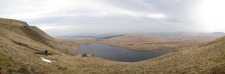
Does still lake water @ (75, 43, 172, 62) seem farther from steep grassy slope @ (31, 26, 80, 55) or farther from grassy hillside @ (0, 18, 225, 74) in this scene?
grassy hillside @ (0, 18, 225, 74)

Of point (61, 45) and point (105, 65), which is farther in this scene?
point (61, 45)

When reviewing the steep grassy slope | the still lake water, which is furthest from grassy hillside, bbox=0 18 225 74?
the steep grassy slope

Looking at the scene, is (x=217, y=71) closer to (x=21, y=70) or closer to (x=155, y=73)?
(x=155, y=73)

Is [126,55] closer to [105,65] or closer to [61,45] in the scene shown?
[105,65]

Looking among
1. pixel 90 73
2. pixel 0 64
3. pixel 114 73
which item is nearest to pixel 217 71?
pixel 114 73

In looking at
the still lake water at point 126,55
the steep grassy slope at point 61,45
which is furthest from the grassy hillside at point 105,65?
the steep grassy slope at point 61,45

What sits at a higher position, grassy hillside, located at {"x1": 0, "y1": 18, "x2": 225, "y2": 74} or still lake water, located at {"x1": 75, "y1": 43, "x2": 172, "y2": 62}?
grassy hillside, located at {"x1": 0, "y1": 18, "x2": 225, "y2": 74}

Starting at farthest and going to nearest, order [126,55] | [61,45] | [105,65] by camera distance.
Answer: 1. [61,45]
2. [126,55]
3. [105,65]

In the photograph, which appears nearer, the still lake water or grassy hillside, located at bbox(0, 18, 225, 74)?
grassy hillside, located at bbox(0, 18, 225, 74)

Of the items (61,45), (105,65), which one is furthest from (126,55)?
(61,45)

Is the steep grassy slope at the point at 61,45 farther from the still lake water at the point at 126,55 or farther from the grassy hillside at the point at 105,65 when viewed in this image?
the grassy hillside at the point at 105,65

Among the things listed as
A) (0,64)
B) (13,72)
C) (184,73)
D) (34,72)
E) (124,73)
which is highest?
(0,64)
